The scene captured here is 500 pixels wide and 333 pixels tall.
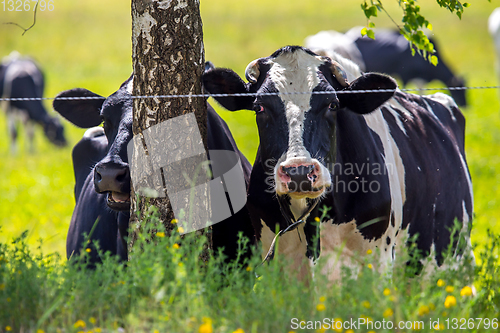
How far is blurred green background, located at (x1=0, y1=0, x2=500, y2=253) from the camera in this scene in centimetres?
962

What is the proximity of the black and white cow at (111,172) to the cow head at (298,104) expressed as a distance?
1.90 ft

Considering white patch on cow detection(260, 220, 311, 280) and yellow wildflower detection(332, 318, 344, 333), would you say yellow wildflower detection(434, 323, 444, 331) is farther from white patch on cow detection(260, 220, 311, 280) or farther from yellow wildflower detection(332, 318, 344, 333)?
white patch on cow detection(260, 220, 311, 280)

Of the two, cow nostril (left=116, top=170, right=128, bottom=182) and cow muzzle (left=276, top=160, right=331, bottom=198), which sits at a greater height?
cow nostril (left=116, top=170, right=128, bottom=182)

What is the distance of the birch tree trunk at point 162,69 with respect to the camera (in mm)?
3322

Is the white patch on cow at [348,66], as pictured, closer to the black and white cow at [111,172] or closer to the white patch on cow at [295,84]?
the white patch on cow at [295,84]

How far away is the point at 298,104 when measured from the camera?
3.43m

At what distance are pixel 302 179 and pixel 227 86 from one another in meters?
1.04

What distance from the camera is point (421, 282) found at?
9.59 feet

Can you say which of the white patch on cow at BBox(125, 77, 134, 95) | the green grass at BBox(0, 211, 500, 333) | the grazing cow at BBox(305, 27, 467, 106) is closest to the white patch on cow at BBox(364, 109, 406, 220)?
the green grass at BBox(0, 211, 500, 333)

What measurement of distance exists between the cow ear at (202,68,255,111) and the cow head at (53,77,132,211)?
1.97 feet

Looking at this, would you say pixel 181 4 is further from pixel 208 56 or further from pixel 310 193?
pixel 208 56

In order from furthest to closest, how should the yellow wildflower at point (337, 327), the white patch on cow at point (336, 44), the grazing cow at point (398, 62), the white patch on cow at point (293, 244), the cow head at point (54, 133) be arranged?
the grazing cow at point (398, 62) → the cow head at point (54, 133) → the white patch on cow at point (336, 44) → the white patch on cow at point (293, 244) → the yellow wildflower at point (337, 327)

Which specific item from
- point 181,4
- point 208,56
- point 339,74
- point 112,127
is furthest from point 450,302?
point 208,56

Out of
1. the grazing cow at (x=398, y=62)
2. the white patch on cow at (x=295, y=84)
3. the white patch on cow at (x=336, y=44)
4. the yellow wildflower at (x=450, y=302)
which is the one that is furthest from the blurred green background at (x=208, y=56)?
the yellow wildflower at (x=450, y=302)
